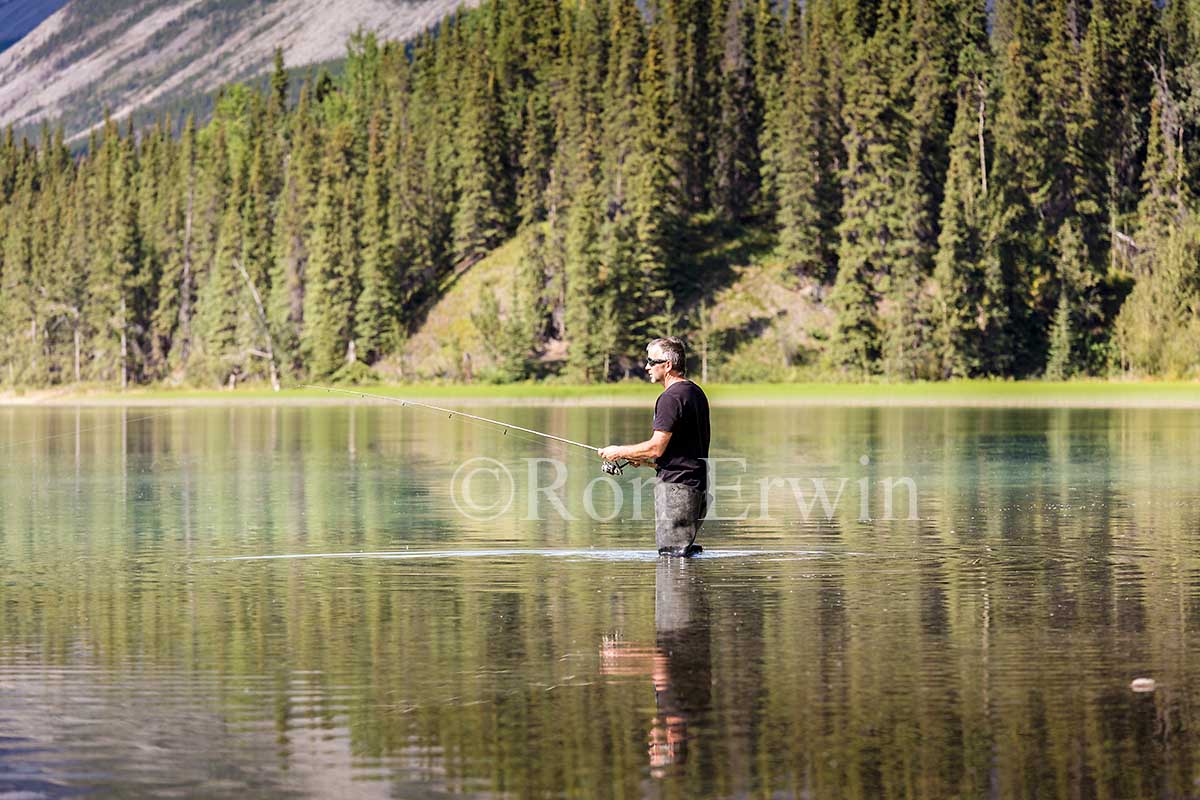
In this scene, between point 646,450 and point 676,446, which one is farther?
point 676,446

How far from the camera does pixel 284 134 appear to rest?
154m

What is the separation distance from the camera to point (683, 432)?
651 inches

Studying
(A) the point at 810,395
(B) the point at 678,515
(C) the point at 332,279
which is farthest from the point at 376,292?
(B) the point at 678,515

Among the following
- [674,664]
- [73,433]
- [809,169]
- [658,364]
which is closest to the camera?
[674,664]

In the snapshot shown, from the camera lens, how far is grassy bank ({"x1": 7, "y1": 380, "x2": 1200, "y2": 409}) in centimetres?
7738

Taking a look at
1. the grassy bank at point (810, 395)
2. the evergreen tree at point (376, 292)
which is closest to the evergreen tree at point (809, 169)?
the grassy bank at point (810, 395)

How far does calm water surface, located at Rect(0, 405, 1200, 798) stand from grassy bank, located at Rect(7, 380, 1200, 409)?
164 ft

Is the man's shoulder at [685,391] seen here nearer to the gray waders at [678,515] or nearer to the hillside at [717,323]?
the gray waders at [678,515]

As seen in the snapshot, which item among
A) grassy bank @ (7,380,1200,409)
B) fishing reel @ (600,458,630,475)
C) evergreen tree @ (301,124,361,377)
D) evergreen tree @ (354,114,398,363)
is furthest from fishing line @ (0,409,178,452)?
evergreen tree @ (354,114,398,363)

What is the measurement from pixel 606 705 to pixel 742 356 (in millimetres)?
97206

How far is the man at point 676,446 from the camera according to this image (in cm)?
1639

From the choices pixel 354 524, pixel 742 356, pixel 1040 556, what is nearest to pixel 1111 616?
pixel 1040 556

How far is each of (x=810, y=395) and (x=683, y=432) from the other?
246ft

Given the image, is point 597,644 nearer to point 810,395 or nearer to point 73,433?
point 73,433
